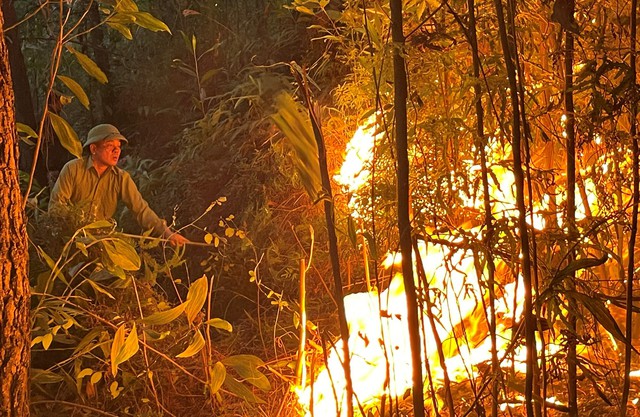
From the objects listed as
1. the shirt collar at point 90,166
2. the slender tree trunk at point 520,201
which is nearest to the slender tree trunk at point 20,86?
the shirt collar at point 90,166

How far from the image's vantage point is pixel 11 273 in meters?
1.47

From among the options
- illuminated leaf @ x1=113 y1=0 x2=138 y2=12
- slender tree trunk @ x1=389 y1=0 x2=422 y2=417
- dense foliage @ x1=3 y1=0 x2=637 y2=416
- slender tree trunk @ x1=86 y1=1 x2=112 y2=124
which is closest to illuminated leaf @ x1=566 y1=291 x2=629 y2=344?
dense foliage @ x1=3 y1=0 x2=637 y2=416

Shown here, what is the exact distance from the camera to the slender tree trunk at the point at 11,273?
1433 millimetres

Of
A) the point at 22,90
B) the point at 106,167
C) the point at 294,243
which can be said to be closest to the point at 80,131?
the point at 22,90

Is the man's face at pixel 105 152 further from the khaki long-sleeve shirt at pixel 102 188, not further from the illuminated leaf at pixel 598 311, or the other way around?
the illuminated leaf at pixel 598 311

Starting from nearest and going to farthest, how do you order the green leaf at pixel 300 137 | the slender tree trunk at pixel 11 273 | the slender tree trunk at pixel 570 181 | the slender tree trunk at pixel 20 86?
the green leaf at pixel 300 137, the slender tree trunk at pixel 570 181, the slender tree trunk at pixel 11 273, the slender tree trunk at pixel 20 86

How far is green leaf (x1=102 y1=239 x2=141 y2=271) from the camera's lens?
1603 millimetres

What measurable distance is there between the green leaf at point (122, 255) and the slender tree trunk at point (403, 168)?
737mm

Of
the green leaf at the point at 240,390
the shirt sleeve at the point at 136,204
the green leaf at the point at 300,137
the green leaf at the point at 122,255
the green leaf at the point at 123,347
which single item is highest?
the shirt sleeve at the point at 136,204

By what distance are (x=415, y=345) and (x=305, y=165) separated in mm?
301

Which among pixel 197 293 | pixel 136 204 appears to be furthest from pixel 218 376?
pixel 136 204

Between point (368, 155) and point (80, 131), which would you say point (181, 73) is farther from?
point (368, 155)

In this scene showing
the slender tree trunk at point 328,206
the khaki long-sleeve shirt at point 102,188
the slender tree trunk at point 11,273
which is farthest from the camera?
the khaki long-sleeve shirt at point 102,188

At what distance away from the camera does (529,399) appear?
3.38 ft
